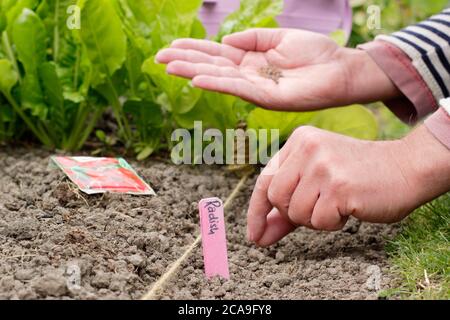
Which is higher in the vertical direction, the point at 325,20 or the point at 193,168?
the point at 325,20

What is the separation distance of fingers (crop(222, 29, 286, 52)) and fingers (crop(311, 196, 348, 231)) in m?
0.68

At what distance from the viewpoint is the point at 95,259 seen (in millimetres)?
1232

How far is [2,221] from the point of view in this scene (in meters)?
1.39

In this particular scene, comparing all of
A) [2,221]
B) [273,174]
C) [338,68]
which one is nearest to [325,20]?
[338,68]

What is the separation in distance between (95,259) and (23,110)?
3.06ft

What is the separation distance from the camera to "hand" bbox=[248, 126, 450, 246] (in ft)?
4.24

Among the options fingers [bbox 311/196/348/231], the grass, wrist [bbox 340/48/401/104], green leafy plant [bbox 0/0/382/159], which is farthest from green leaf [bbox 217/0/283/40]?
fingers [bbox 311/196/348/231]

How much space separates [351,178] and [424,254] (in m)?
0.19

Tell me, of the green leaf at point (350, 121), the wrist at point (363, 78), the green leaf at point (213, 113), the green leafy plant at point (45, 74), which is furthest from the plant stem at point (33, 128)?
the wrist at point (363, 78)
